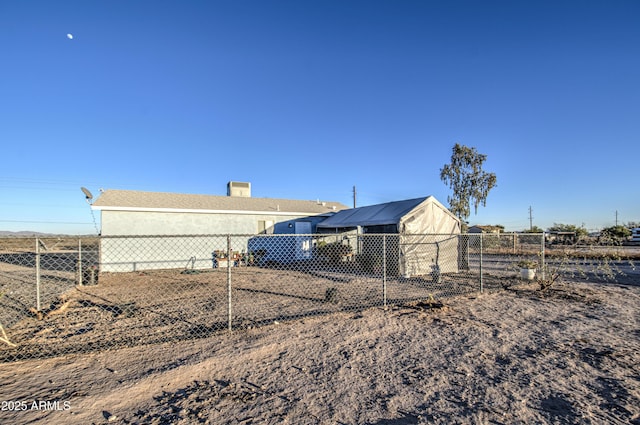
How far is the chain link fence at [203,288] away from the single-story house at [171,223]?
8 cm

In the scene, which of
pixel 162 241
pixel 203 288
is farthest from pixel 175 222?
pixel 203 288

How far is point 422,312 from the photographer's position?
602 cm

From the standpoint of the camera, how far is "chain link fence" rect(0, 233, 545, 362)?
4953 millimetres

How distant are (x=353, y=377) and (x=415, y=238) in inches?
366

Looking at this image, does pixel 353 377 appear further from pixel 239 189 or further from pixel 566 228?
pixel 566 228

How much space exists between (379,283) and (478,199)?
16.3m

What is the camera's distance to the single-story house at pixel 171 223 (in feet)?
43.4

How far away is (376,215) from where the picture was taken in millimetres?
13922

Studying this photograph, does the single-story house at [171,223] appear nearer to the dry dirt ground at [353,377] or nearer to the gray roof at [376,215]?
the gray roof at [376,215]

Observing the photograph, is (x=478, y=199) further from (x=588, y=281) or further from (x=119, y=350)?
(x=119, y=350)

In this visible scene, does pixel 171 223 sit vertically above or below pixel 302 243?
above

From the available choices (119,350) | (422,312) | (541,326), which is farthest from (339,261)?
(119,350)

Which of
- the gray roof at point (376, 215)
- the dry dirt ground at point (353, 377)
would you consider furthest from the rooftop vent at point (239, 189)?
the dry dirt ground at point (353, 377)

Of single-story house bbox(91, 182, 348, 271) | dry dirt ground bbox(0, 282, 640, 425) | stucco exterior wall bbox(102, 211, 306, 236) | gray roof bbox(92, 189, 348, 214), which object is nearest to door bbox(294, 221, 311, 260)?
single-story house bbox(91, 182, 348, 271)
